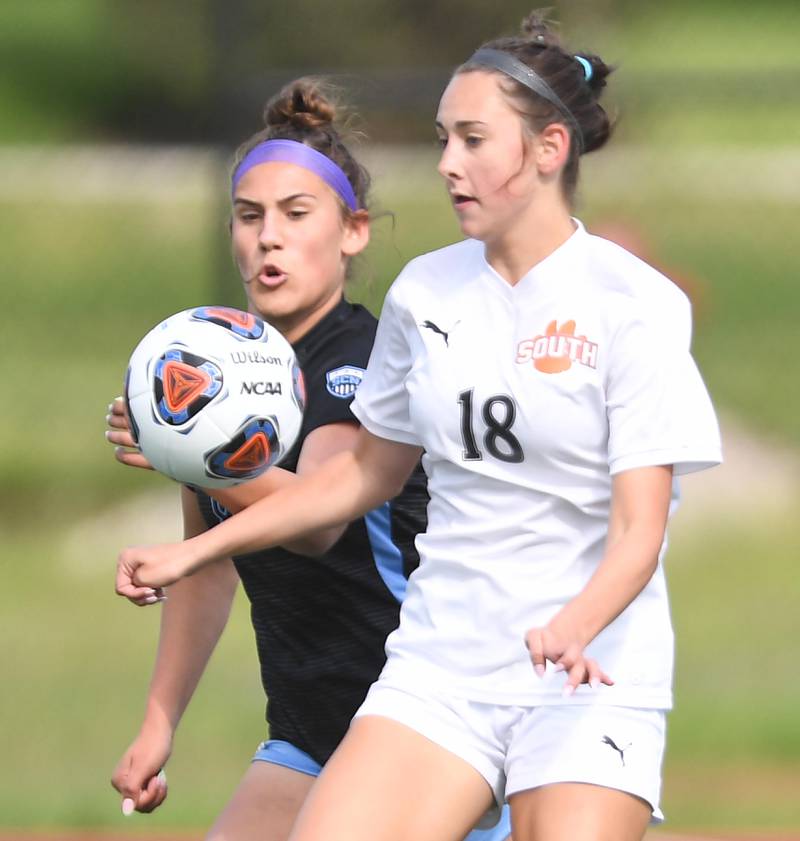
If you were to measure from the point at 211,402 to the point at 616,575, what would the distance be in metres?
0.83

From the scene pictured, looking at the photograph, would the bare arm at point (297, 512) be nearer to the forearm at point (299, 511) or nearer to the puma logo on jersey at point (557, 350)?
the forearm at point (299, 511)

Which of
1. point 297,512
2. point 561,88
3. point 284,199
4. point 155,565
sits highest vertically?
point 561,88

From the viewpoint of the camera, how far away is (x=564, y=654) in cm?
266

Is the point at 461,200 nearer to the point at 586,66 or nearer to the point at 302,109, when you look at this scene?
the point at 586,66

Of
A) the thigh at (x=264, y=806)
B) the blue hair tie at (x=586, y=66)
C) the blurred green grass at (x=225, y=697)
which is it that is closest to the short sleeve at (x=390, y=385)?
the blue hair tie at (x=586, y=66)

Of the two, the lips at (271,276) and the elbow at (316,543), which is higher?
the lips at (271,276)

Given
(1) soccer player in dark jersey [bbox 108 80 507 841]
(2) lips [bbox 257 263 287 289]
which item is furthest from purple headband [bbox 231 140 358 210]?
(2) lips [bbox 257 263 287 289]

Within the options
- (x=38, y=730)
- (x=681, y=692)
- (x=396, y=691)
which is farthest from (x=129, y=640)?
(x=396, y=691)

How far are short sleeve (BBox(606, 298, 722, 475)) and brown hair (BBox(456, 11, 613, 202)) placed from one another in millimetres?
412

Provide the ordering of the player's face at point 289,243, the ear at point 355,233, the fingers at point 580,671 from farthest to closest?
the ear at point 355,233
the player's face at point 289,243
the fingers at point 580,671

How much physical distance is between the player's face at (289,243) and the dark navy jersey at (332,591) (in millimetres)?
60

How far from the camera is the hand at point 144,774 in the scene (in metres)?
3.48

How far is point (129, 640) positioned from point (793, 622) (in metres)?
3.34

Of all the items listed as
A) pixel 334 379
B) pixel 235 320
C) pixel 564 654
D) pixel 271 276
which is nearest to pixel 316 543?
pixel 334 379
